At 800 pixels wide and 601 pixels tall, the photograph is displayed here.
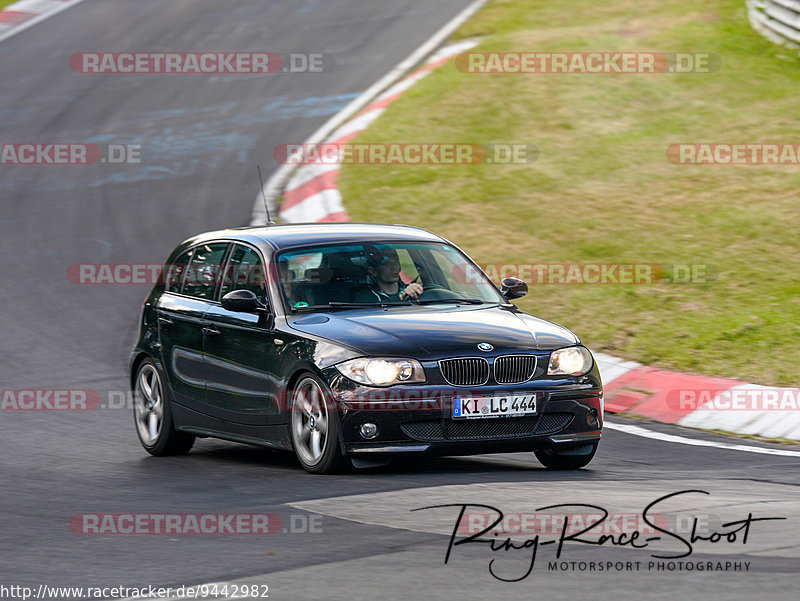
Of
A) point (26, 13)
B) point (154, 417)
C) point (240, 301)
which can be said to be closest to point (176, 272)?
point (154, 417)

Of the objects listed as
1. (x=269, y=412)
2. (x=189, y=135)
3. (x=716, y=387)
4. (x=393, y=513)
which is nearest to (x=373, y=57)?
(x=189, y=135)

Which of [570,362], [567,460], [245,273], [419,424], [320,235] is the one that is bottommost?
[567,460]

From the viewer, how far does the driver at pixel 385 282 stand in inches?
357

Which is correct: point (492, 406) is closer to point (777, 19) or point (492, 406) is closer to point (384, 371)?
point (384, 371)

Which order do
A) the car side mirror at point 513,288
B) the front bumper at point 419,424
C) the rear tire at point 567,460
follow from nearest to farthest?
the front bumper at point 419,424 → the rear tire at point 567,460 → the car side mirror at point 513,288

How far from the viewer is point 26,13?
95.8ft

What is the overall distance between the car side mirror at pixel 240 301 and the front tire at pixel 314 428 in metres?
0.72

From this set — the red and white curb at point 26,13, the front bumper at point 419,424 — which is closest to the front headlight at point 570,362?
the front bumper at point 419,424

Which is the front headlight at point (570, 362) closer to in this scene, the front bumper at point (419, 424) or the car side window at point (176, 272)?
the front bumper at point (419, 424)

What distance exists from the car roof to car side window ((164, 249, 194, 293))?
0.47 meters

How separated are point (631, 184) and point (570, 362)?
9.79 m

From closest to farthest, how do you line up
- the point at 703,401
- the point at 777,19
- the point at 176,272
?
the point at 176,272, the point at 703,401, the point at 777,19

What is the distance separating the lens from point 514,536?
6.31 metres

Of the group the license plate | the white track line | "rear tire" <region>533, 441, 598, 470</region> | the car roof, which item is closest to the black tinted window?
the car roof
